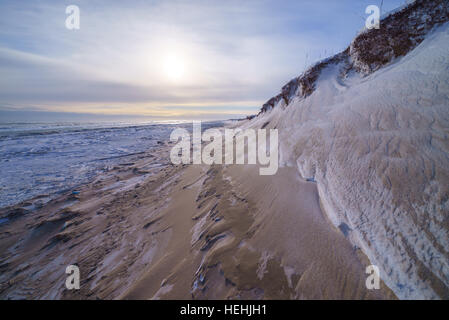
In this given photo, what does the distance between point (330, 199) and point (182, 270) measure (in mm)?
1868

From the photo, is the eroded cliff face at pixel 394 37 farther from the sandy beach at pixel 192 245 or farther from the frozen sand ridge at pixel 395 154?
the sandy beach at pixel 192 245

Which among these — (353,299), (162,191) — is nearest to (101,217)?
(162,191)

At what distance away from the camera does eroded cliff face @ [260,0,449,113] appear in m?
3.34

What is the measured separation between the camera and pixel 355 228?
166 centimetres

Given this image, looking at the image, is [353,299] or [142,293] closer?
[353,299]

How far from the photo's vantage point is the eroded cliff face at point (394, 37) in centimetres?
334

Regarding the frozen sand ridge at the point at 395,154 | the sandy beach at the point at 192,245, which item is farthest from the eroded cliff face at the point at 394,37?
the sandy beach at the point at 192,245

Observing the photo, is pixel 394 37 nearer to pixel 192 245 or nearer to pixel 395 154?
pixel 395 154

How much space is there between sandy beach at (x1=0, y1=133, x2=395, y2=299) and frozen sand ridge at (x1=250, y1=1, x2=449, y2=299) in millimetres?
212

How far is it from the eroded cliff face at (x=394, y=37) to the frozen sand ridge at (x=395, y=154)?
0.05ft

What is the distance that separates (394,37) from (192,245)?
5.49 meters

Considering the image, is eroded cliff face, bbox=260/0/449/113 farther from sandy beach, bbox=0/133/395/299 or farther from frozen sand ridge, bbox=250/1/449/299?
sandy beach, bbox=0/133/395/299

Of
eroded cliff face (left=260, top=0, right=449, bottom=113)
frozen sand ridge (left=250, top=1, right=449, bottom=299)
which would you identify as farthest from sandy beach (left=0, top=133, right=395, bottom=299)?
eroded cliff face (left=260, top=0, right=449, bottom=113)
